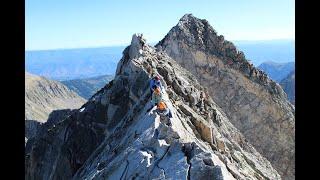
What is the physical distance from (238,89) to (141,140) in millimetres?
48115

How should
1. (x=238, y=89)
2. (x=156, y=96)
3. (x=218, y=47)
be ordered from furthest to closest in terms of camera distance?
(x=218, y=47) < (x=238, y=89) < (x=156, y=96)

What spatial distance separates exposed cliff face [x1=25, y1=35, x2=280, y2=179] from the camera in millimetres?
20094

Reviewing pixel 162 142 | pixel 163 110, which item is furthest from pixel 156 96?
pixel 162 142

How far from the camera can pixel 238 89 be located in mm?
70562

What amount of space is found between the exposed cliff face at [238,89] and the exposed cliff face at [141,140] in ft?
57.1

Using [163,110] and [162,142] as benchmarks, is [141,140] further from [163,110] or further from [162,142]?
[163,110]

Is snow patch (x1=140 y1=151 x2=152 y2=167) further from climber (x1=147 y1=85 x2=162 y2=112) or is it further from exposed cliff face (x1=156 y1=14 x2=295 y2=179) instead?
exposed cliff face (x1=156 y1=14 x2=295 y2=179)

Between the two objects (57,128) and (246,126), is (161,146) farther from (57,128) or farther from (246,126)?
(246,126)

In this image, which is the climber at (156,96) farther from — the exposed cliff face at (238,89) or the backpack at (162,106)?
the exposed cliff face at (238,89)

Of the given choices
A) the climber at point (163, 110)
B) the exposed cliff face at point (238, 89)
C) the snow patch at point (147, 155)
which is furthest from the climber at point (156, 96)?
the exposed cliff face at point (238, 89)

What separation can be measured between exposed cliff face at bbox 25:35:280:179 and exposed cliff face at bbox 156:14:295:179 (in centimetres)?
1740
